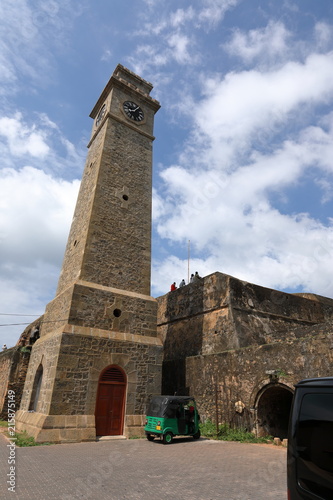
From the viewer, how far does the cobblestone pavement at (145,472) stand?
4.64 m

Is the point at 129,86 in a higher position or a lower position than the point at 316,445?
higher

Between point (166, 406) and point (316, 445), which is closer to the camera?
point (316, 445)

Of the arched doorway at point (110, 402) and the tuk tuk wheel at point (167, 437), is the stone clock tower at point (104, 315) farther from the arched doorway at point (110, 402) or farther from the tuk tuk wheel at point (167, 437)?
the tuk tuk wheel at point (167, 437)

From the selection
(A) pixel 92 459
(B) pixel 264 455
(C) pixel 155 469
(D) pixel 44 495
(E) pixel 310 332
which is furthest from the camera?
(E) pixel 310 332

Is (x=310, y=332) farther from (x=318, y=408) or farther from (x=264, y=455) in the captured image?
(x=318, y=408)

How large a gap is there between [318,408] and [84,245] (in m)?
10.7

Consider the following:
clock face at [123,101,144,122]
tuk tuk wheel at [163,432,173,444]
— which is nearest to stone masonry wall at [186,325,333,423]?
tuk tuk wheel at [163,432,173,444]

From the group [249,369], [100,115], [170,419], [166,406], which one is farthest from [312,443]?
[100,115]

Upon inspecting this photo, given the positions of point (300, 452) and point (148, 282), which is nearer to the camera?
point (300, 452)

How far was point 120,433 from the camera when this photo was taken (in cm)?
1023

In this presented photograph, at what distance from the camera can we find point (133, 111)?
16.4 m

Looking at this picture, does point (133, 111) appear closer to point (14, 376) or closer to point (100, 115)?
point (100, 115)

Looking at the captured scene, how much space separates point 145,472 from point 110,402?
193 inches

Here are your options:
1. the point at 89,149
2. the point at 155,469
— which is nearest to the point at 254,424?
the point at 155,469
